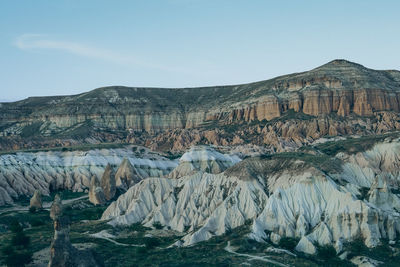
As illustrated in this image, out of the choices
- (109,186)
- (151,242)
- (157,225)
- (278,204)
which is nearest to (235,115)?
(109,186)

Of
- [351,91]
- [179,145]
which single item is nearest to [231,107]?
[179,145]

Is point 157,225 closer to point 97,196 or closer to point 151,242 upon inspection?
point 151,242

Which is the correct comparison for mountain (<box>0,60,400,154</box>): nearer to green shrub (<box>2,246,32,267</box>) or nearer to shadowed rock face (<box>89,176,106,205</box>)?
shadowed rock face (<box>89,176,106,205</box>)

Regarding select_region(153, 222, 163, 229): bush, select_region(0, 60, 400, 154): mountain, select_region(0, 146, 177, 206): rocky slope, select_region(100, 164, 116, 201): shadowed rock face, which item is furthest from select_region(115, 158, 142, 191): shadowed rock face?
select_region(0, 60, 400, 154): mountain

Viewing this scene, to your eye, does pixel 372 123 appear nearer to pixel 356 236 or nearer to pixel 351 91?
pixel 351 91

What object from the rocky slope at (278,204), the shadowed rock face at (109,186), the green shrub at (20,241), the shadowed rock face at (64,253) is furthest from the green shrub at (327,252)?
the shadowed rock face at (109,186)

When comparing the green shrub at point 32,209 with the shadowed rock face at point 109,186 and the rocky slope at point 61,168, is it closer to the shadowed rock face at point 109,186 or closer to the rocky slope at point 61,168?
the rocky slope at point 61,168
